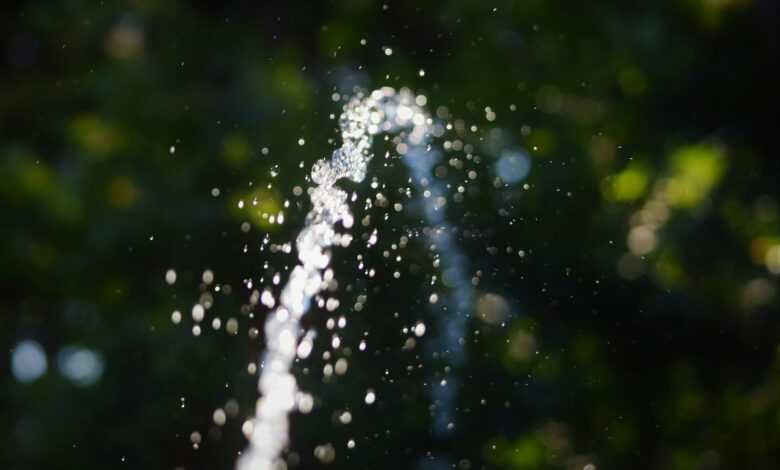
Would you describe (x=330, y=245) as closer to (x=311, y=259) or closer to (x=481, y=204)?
(x=311, y=259)

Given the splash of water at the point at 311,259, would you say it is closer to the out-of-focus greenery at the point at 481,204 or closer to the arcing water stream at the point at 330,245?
the arcing water stream at the point at 330,245

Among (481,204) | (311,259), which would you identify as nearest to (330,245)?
(311,259)

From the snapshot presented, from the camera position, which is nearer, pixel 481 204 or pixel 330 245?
pixel 330 245

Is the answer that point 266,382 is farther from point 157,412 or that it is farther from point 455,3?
point 455,3

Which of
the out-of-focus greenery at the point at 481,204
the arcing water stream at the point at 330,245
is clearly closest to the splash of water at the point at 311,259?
the arcing water stream at the point at 330,245

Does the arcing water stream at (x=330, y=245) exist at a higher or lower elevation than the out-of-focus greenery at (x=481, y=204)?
lower
